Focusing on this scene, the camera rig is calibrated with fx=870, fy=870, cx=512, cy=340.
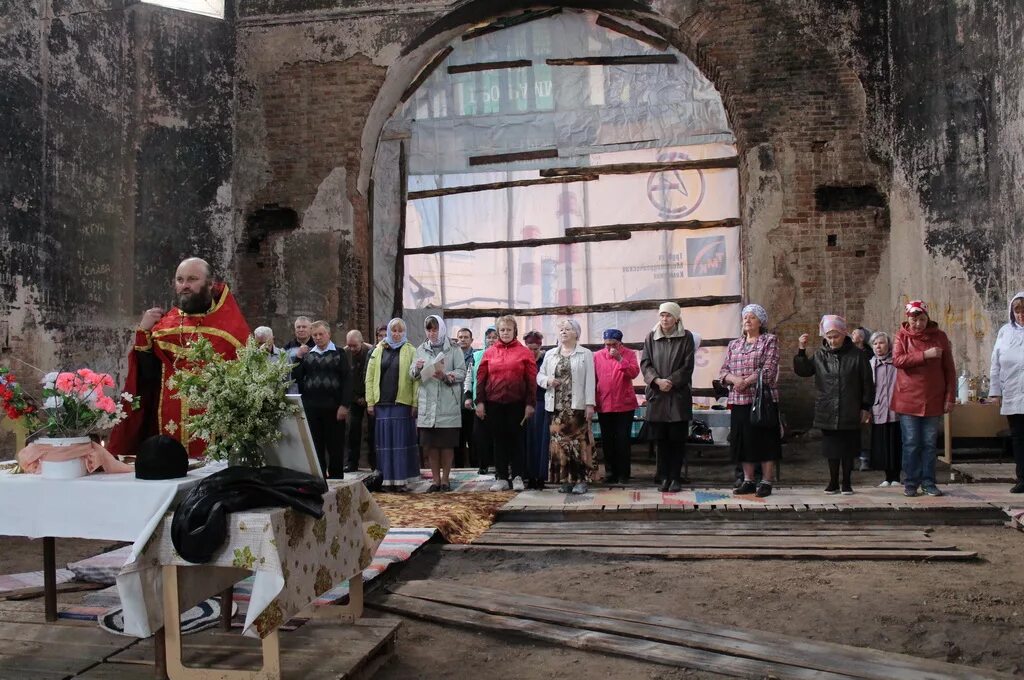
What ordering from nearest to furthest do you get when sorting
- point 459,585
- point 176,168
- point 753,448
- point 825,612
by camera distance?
point 825,612 → point 459,585 → point 753,448 → point 176,168

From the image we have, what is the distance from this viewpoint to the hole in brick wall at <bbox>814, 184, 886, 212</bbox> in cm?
1042

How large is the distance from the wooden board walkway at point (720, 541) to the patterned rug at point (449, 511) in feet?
0.62

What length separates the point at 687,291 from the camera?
1128 centimetres

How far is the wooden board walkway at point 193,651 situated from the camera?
10.7 feet

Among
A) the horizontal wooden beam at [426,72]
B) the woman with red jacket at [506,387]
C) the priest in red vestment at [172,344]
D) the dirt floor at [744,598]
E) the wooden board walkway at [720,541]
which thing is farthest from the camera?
the horizontal wooden beam at [426,72]

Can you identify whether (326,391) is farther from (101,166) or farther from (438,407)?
(101,166)

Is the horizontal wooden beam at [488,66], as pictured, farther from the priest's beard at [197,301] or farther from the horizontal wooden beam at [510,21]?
the priest's beard at [197,301]

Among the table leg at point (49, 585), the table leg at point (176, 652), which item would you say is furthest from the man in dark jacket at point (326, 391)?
the table leg at point (176, 652)

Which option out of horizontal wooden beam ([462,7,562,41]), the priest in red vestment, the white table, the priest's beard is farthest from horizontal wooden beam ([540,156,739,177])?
the white table

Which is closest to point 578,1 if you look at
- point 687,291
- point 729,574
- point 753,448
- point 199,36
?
point 687,291

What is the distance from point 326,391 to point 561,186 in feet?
16.9

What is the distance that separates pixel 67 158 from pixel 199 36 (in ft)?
8.99

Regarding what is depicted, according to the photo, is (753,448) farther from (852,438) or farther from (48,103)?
(48,103)

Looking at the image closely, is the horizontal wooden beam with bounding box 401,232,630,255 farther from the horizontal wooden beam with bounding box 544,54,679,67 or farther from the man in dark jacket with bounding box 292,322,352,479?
the man in dark jacket with bounding box 292,322,352,479
